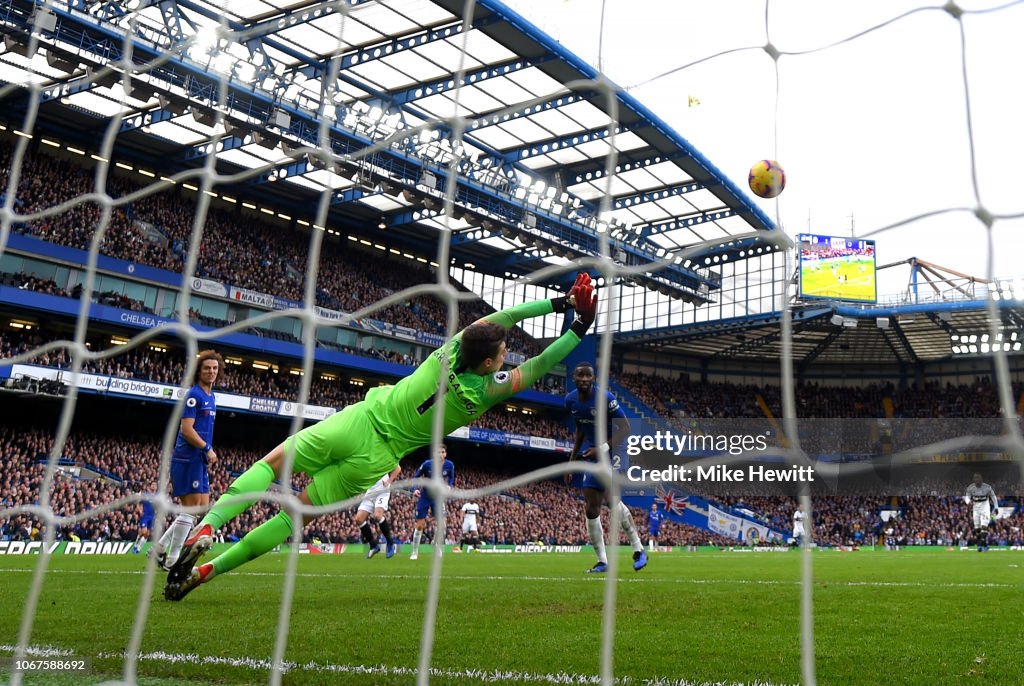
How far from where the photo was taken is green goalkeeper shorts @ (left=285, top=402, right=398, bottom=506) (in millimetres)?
4246

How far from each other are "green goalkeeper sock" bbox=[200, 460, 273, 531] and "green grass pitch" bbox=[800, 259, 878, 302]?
28560 mm

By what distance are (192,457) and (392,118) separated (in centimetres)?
1785

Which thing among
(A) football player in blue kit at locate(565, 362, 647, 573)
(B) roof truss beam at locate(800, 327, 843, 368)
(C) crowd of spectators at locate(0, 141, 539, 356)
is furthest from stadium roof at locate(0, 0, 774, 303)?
(B) roof truss beam at locate(800, 327, 843, 368)

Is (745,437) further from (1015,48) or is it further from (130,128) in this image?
(1015,48)

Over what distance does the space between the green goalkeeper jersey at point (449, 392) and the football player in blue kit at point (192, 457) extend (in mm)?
2319

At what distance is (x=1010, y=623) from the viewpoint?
4.70 meters

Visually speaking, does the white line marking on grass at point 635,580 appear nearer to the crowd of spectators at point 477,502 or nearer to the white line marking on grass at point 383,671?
the crowd of spectators at point 477,502

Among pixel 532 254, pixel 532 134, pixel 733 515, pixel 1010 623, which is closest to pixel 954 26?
pixel 1010 623

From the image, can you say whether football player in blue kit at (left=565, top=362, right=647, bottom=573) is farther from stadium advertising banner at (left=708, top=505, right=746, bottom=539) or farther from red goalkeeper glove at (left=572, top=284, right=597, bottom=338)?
stadium advertising banner at (left=708, top=505, right=746, bottom=539)

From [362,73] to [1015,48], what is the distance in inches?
806

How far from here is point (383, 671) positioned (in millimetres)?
3355

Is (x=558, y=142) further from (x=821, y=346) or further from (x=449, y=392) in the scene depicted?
(x=449, y=392)

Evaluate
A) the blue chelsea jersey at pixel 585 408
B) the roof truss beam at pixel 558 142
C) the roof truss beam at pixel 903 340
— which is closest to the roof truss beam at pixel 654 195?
the roof truss beam at pixel 558 142

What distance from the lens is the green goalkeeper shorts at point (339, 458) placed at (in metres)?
4.25
